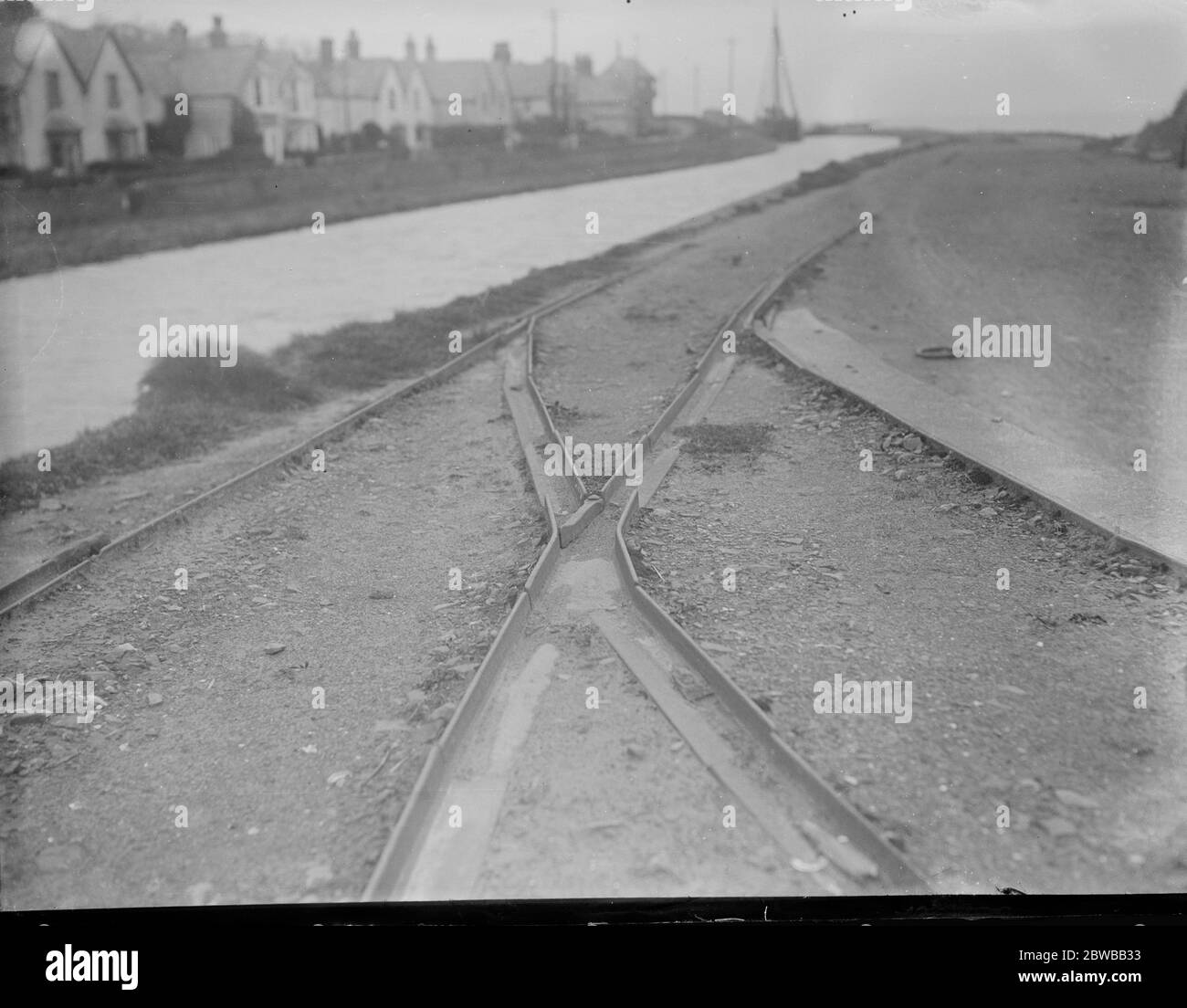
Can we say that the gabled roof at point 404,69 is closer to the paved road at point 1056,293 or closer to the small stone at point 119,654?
the paved road at point 1056,293

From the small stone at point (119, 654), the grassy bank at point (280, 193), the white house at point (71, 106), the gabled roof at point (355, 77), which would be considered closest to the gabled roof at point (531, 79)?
the grassy bank at point (280, 193)

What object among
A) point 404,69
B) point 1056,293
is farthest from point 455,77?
point 1056,293

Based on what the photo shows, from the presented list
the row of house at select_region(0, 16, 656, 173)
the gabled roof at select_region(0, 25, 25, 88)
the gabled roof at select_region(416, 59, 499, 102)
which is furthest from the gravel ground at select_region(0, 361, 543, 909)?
the gabled roof at select_region(416, 59, 499, 102)

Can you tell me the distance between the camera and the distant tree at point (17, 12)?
941 centimetres

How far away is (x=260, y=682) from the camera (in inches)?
215

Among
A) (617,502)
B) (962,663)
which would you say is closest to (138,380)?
(617,502)

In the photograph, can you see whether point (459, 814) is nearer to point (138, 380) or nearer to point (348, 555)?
point (348, 555)

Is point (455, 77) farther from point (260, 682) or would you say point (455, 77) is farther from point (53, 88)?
point (260, 682)

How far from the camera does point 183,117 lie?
29406 mm

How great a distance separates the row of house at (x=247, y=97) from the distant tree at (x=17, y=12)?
805mm

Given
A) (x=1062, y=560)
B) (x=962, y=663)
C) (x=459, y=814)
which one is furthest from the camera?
(x=1062, y=560)

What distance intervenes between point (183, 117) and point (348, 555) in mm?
27549

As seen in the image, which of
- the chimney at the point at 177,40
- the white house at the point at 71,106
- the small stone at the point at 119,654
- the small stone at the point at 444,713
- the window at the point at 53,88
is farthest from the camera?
the chimney at the point at 177,40

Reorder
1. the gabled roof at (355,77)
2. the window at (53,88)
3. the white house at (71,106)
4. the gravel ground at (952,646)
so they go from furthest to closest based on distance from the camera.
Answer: the gabled roof at (355,77), the window at (53,88), the white house at (71,106), the gravel ground at (952,646)
